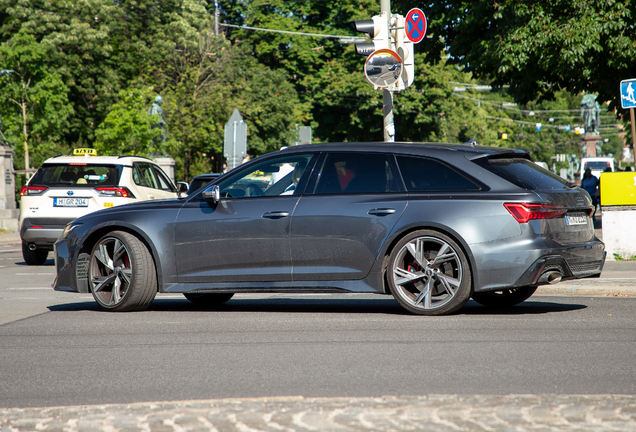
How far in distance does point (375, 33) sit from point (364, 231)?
717 centimetres

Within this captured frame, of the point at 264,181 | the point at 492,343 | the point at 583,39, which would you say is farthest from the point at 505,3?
the point at 492,343

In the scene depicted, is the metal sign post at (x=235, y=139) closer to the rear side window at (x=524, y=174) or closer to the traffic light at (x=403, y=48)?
the traffic light at (x=403, y=48)

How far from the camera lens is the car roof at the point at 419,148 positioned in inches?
294

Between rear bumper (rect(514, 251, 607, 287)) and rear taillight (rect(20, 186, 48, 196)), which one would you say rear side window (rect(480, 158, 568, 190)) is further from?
rear taillight (rect(20, 186, 48, 196))

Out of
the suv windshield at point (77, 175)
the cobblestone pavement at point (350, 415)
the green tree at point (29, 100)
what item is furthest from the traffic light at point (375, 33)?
the green tree at point (29, 100)

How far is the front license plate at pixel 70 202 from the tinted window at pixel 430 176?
804 centimetres

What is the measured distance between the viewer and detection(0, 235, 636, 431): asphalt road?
4.23 m

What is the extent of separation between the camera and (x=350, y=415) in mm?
4059

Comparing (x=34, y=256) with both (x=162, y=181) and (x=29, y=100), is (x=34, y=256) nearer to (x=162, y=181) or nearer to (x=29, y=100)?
(x=162, y=181)

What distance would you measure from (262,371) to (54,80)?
123 feet

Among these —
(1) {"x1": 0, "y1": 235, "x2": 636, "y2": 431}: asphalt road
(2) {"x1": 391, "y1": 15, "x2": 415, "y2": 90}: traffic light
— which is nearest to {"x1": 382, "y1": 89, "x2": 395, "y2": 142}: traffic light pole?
(2) {"x1": 391, "y1": 15, "x2": 415, "y2": 90}: traffic light

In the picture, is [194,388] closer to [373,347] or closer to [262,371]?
[262,371]

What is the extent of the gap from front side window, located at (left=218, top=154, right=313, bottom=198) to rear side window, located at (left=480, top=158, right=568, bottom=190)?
1.67 metres

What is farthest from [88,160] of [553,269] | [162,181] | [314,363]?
[314,363]
